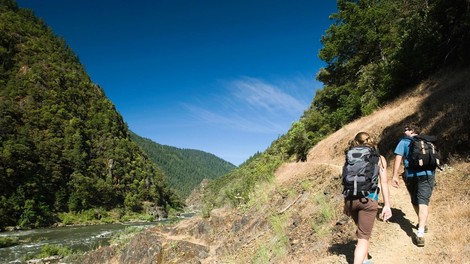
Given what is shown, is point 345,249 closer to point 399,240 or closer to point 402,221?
point 399,240

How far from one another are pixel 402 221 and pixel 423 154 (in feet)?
7.01

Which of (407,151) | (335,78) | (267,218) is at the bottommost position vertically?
(267,218)

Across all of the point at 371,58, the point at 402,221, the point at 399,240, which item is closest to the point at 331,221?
the point at 402,221

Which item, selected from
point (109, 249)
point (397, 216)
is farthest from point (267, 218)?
point (109, 249)

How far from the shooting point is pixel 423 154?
18.9 ft

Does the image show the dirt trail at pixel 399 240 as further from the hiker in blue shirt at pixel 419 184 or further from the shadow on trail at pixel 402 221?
the hiker in blue shirt at pixel 419 184

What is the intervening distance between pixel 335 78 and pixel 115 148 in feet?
324

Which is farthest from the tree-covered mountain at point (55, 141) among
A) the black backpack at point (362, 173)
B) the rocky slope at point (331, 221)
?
the black backpack at point (362, 173)

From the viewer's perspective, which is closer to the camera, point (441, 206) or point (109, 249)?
point (441, 206)

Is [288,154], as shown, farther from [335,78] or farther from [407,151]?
[407,151]

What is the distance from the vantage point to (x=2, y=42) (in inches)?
4481

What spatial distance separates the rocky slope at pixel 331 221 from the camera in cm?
636

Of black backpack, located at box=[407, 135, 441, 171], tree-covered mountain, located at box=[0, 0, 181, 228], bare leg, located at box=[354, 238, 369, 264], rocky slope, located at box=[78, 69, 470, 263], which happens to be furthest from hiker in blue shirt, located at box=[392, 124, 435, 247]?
tree-covered mountain, located at box=[0, 0, 181, 228]

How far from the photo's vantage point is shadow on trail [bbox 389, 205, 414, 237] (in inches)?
262
